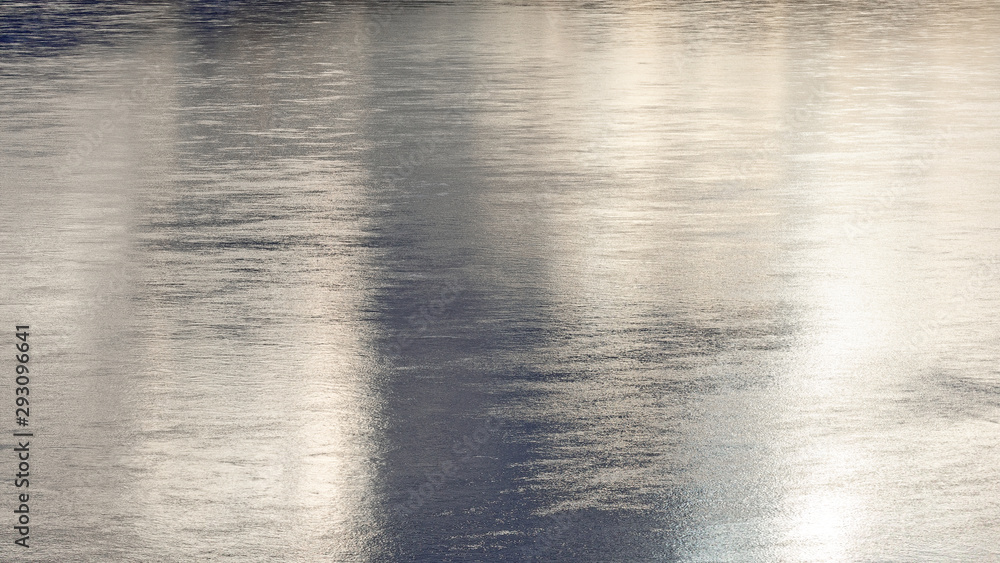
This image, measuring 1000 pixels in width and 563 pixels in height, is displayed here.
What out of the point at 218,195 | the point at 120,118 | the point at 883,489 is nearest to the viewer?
the point at 883,489

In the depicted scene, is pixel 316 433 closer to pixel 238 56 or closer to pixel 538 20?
pixel 238 56

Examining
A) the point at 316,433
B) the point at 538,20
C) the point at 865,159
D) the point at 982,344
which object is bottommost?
the point at 538,20

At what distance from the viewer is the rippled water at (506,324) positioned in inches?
156

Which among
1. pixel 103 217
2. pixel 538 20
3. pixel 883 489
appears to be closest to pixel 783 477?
pixel 883 489

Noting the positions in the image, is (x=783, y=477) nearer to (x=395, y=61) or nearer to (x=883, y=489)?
(x=883, y=489)

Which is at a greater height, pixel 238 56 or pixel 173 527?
pixel 173 527

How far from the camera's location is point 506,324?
591cm

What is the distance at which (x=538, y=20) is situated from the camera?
23.8 m

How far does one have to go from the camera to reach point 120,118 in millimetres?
12039

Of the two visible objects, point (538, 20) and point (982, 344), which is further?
point (538, 20)

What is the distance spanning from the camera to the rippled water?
397cm

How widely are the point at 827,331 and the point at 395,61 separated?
1176cm

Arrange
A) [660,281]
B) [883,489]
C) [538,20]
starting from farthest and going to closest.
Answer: [538,20], [660,281], [883,489]

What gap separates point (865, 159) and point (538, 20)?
46.7 feet
